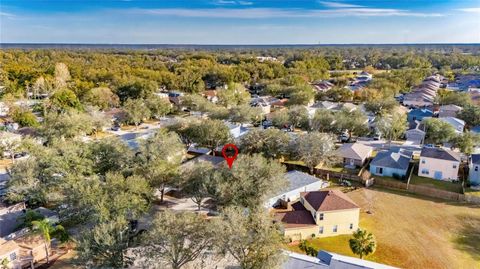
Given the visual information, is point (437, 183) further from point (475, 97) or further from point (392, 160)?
point (475, 97)

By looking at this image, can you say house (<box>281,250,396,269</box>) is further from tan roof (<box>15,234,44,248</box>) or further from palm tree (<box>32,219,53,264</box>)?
tan roof (<box>15,234,44,248</box>)

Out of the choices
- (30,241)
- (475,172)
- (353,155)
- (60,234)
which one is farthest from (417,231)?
(30,241)

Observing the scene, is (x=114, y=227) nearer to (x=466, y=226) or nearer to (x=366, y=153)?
(x=466, y=226)

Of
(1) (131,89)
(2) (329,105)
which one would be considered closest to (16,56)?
(1) (131,89)

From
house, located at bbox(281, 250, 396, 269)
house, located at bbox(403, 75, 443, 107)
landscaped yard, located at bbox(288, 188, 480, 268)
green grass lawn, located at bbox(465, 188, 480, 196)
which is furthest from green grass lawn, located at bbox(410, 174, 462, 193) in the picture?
house, located at bbox(403, 75, 443, 107)

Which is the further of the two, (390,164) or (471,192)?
(390,164)
